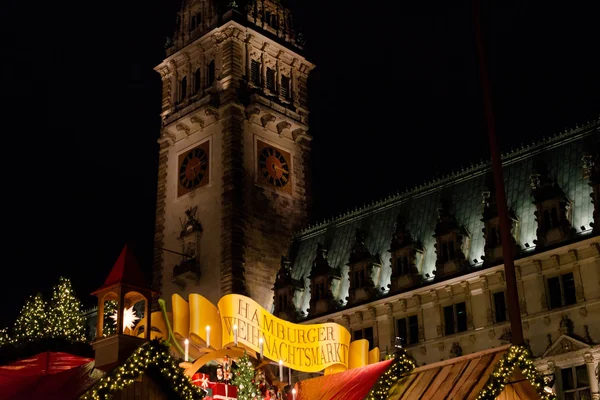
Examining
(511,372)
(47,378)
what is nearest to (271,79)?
(47,378)

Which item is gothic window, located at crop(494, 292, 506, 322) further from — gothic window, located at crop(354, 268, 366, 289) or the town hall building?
gothic window, located at crop(354, 268, 366, 289)

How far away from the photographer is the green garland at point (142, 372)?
17.8 metres

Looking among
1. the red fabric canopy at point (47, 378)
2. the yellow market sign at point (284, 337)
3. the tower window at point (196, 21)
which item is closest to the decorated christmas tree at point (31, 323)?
the red fabric canopy at point (47, 378)

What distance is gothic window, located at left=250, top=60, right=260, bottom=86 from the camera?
61531 millimetres

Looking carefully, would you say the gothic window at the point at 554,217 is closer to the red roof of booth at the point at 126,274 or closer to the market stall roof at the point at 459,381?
the market stall roof at the point at 459,381

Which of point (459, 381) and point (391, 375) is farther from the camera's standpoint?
point (391, 375)

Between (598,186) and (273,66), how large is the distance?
29.1m

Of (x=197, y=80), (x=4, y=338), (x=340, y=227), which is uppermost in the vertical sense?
Result: (x=197, y=80)

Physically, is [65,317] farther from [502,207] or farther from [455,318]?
[502,207]

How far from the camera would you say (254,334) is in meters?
23.0

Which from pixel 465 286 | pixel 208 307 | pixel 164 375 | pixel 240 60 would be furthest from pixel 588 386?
pixel 240 60

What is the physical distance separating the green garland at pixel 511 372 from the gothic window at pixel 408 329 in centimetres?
2575

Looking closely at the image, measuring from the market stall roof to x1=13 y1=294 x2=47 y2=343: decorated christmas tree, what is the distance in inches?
823

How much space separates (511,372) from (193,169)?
42.9 m
